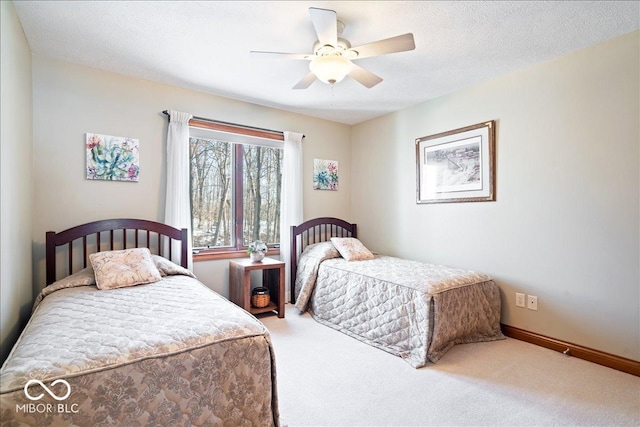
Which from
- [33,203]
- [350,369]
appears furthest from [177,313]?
[33,203]

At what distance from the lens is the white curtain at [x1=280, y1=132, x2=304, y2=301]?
394 centimetres

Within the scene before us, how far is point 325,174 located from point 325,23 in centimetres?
265

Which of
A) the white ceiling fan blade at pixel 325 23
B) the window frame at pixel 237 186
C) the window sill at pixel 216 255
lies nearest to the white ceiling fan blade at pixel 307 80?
the white ceiling fan blade at pixel 325 23

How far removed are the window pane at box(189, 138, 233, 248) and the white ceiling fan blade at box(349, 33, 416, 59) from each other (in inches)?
87.5

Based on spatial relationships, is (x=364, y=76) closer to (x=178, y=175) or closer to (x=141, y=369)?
(x=178, y=175)

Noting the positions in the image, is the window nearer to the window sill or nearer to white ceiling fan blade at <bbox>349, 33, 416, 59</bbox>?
the window sill

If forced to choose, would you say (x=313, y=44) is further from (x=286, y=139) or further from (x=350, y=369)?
(x=350, y=369)

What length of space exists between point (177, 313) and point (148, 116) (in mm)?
2264

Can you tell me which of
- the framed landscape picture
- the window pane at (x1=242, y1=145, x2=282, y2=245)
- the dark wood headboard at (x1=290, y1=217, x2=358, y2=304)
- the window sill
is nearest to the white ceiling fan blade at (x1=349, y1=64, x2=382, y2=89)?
the framed landscape picture

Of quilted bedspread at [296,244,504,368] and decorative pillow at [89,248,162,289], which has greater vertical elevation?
decorative pillow at [89,248,162,289]

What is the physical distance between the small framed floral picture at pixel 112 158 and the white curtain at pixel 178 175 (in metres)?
0.31

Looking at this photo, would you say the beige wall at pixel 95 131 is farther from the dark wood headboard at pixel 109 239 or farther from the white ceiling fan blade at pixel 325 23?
the white ceiling fan blade at pixel 325 23

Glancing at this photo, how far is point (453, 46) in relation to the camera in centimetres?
242

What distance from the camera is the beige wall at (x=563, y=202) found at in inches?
89.9
